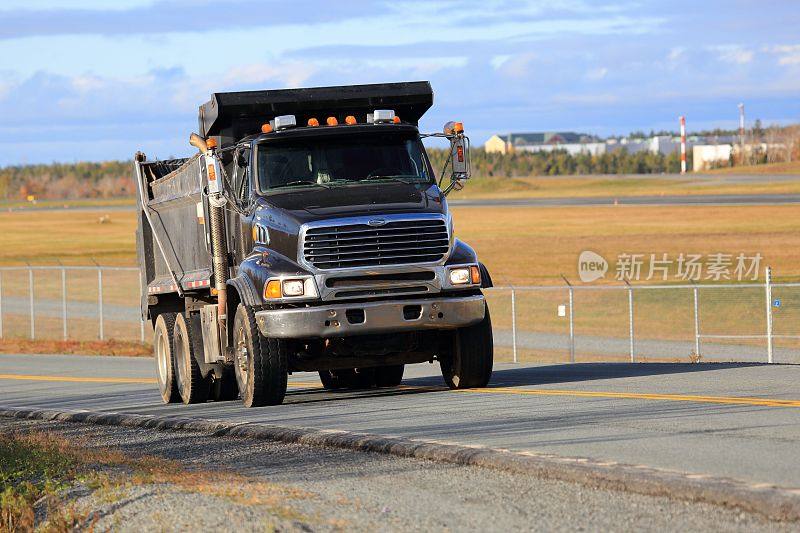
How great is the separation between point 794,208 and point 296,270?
218 feet

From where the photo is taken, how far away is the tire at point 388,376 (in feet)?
62.5

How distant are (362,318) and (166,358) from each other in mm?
5293

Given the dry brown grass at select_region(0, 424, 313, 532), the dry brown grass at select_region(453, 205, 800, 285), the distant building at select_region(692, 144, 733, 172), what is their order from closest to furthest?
the dry brown grass at select_region(0, 424, 313, 532) → the dry brown grass at select_region(453, 205, 800, 285) → the distant building at select_region(692, 144, 733, 172)

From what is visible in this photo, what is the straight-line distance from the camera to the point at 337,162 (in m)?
16.2

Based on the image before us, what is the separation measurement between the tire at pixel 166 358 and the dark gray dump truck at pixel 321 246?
26.0 inches

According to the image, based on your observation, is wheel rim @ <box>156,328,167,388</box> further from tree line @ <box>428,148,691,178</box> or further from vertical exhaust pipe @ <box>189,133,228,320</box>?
tree line @ <box>428,148,691,178</box>

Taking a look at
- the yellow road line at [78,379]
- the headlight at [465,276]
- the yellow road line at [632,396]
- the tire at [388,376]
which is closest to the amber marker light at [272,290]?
the headlight at [465,276]

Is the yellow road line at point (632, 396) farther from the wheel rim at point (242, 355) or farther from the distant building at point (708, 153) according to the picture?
the distant building at point (708, 153)

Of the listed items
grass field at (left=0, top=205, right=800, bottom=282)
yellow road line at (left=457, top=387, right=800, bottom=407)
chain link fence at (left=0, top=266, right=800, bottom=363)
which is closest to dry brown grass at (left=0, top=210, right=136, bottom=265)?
grass field at (left=0, top=205, right=800, bottom=282)

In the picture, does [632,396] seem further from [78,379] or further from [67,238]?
[67,238]

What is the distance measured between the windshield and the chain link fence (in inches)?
519

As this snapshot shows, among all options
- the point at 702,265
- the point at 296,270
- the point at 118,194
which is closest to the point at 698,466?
the point at 296,270

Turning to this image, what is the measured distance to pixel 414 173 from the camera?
1644cm

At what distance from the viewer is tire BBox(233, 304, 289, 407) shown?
15.4 m
